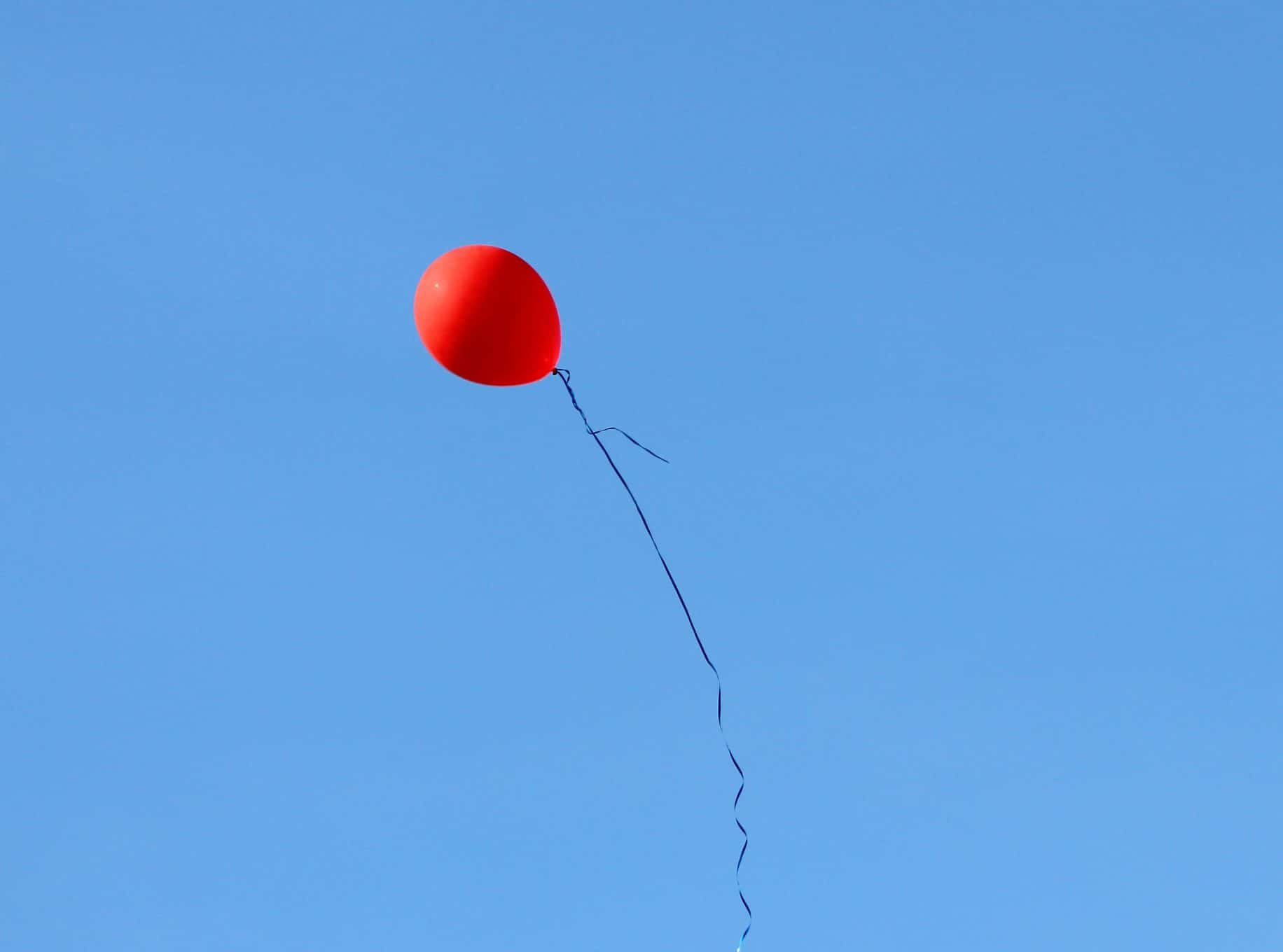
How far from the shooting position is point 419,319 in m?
29.8

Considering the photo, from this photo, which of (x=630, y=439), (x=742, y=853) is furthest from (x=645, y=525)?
(x=742, y=853)

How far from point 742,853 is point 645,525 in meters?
2.69

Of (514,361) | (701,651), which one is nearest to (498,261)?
(514,361)

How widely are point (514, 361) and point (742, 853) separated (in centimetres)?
423

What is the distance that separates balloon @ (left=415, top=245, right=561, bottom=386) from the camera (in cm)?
2936

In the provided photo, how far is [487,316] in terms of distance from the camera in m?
29.3

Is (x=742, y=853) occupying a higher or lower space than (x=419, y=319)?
lower

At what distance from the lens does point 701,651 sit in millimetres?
29266

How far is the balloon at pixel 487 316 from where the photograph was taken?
29359 mm

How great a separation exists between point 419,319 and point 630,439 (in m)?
1.91

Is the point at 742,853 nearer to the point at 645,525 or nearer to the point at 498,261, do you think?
the point at 645,525

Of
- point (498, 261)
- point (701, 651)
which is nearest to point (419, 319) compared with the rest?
point (498, 261)

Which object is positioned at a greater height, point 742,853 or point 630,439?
point 630,439

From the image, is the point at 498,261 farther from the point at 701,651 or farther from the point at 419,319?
the point at 701,651
